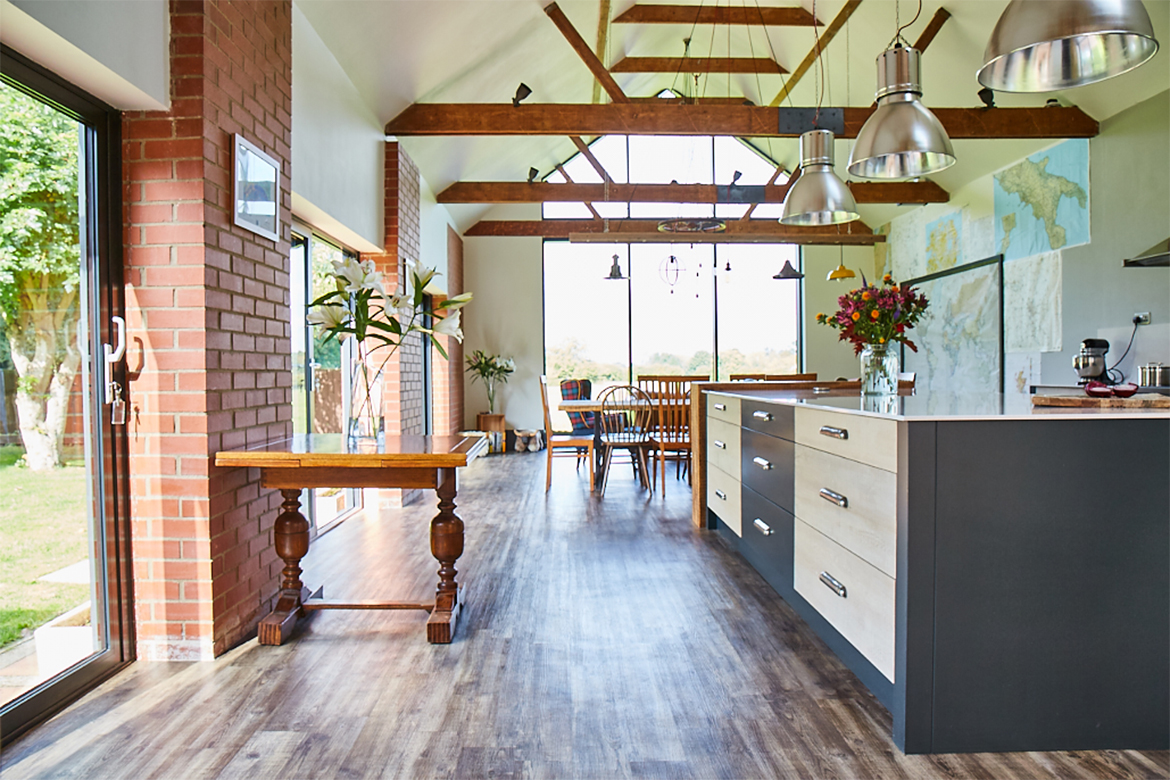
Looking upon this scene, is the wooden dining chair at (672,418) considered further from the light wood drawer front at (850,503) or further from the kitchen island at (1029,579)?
the kitchen island at (1029,579)

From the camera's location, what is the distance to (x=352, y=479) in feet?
7.43

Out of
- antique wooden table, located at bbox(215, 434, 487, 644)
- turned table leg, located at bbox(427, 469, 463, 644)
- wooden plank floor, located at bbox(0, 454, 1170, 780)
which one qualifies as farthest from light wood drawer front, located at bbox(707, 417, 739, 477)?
turned table leg, located at bbox(427, 469, 463, 644)

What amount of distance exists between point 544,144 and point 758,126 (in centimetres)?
338

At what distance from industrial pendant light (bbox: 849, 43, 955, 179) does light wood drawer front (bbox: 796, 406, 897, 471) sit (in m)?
0.86

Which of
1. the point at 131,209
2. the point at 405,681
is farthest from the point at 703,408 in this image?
the point at 131,209

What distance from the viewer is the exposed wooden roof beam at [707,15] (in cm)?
573

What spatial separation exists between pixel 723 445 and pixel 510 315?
221 inches

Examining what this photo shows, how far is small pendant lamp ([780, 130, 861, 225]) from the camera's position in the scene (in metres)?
2.85

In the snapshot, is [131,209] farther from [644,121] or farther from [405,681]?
[644,121]

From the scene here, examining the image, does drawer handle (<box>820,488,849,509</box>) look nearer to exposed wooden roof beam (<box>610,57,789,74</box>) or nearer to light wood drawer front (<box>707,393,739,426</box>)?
light wood drawer front (<box>707,393,739,426</box>)

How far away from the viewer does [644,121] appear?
4758 mm

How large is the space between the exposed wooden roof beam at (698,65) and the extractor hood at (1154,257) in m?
3.60

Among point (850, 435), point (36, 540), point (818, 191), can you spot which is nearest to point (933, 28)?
point (818, 191)

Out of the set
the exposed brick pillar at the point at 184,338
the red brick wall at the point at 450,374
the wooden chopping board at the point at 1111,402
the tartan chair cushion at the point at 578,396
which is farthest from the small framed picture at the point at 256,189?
the red brick wall at the point at 450,374
